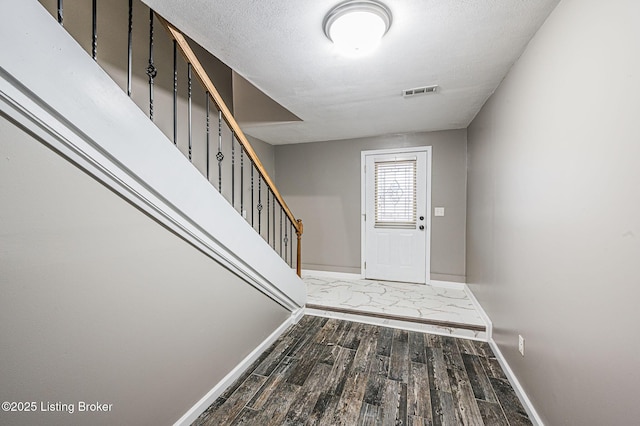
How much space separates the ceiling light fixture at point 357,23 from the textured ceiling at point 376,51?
0.05m

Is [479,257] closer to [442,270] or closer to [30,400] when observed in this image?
[442,270]

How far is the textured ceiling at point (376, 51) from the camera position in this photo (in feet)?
4.49

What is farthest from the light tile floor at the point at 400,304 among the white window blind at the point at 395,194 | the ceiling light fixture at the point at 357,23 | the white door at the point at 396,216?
the ceiling light fixture at the point at 357,23

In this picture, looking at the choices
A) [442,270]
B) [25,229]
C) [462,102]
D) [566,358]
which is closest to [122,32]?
[25,229]

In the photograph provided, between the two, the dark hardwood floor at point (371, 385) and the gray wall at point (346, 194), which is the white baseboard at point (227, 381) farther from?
the gray wall at point (346, 194)

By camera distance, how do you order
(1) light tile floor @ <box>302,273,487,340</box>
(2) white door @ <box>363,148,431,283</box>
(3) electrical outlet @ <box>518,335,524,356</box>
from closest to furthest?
(3) electrical outlet @ <box>518,335,524,356</box>
(1) light tile floor @ <box>302,273,487,340</box>
(2) white door @ <box>363,148,431,283</box>

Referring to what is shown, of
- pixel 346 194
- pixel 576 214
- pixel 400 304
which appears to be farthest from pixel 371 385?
pixel 346 194

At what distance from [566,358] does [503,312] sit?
90cm

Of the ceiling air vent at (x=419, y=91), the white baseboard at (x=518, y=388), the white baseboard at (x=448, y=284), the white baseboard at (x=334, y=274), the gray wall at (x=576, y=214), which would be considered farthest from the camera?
the white baseboard at (x=334, y=274)

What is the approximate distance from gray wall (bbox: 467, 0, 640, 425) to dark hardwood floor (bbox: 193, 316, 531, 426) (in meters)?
0.30

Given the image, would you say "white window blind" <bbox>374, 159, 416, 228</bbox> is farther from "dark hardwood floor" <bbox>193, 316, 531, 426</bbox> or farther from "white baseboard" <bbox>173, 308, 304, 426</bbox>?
"white baseboard" <bbox>173, 308, 304, 426</bbox>

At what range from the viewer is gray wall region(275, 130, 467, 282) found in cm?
374

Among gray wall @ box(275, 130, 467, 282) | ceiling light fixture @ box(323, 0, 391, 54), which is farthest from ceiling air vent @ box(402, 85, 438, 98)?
gray wall @ box(275, 130, 467, 282)

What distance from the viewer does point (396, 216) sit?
13.3 ft
